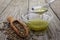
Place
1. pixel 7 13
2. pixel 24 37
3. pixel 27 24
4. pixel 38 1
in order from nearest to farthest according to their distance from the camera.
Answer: pixel 24 37 < pixel 27 24 < pixel 7 13 < pixel 38 1

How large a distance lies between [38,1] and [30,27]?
665 millimetres

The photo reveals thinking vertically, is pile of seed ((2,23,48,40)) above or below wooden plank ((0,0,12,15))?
below

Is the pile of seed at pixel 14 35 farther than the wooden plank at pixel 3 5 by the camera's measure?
No

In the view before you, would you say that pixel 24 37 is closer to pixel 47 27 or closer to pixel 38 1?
pixel 47 27

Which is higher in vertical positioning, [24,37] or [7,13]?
[7,13]

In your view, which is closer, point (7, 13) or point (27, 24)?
point (27, 24)

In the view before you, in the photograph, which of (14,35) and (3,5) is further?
(3,5)

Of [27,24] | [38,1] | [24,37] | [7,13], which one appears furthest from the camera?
[38,1]

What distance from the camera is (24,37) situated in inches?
28.7

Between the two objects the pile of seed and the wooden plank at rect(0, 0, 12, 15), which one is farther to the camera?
the wooden plank at rect(0, 0, 12, 15)

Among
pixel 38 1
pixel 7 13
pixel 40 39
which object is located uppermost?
pixel 38 1

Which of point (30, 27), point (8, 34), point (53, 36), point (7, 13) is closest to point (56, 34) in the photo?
point (53, 36)

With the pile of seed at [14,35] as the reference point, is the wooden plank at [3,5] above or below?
above

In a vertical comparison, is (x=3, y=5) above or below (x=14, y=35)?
above
